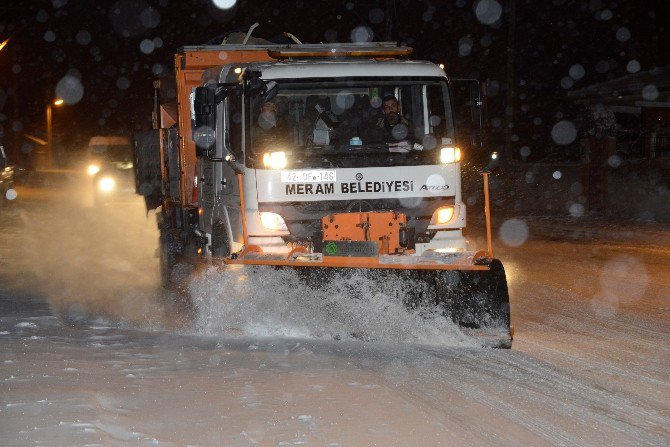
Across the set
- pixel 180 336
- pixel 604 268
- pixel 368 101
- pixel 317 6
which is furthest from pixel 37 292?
pixel 317 6

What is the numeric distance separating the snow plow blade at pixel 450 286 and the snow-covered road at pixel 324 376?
0.16 metres

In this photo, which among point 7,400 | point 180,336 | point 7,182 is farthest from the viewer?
point 7,182

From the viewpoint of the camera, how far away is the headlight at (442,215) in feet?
27.7

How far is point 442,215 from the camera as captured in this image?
848cm

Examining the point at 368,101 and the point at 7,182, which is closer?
the point at 368,101

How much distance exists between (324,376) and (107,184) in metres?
17.4

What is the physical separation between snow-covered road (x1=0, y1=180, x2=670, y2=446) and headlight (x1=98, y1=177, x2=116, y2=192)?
39.3ft

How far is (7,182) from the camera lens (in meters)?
35.2

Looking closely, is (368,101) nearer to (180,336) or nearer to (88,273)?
(180,336)

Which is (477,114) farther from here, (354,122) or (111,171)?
(111,171)

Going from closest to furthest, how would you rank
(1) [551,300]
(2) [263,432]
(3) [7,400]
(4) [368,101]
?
(2) [263,432] → (3) [7,400] → (4) [368,101] → (1) [551,300]

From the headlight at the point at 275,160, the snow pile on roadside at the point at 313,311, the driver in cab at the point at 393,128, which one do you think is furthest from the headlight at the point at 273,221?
the driver in cab at the point at 393,128

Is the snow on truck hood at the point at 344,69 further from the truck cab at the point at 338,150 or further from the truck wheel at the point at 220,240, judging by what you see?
the truck wheel at the point at 220,240

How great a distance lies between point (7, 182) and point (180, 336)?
2992 cm
